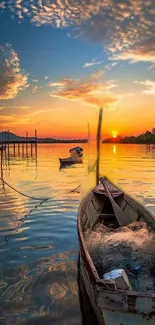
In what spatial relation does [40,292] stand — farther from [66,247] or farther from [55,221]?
[55,221]

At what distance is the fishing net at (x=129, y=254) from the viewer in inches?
208

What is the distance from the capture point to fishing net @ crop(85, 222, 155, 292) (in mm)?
5286

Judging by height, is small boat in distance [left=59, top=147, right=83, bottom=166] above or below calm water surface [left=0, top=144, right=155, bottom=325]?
above

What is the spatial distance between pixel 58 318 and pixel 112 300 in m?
2.22

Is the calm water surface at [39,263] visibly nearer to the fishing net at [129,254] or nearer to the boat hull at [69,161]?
the fishing net at [129,254]

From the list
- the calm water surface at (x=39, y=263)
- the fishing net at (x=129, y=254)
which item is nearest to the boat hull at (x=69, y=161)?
the calm water surface at (x=39, y=263)

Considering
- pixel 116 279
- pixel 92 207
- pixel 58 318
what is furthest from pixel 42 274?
pixel 92 207

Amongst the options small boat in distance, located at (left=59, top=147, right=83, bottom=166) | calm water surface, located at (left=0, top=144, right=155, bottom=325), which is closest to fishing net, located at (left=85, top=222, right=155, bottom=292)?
calm water surface, located at (left=0, top=144, right=155, bottom=325)

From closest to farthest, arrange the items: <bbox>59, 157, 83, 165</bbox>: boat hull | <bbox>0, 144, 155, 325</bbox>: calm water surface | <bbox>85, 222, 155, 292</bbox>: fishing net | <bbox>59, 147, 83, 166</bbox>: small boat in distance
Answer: <bbox>85, 222, 155, 292</bbox>: fishing net < <bbox>0, 144, 155, 325</bbox>: calm water surface < <bbox>59, 157, 83, 165</bbox>: boat hull < <bbox>59, 147, 83, 166</bbox>: small boat in distance

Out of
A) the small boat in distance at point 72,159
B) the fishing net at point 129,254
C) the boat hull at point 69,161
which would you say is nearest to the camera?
the fishing net at point 129,254

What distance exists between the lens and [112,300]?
13.2ft

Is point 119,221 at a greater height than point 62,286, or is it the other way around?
point 119,221

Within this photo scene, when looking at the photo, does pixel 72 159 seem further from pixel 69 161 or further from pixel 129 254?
pixel 129 254

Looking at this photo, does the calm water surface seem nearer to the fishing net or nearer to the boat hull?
the fishing net
